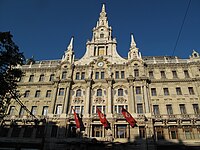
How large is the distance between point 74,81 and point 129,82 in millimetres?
11875

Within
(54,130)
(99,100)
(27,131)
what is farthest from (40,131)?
(99,100)

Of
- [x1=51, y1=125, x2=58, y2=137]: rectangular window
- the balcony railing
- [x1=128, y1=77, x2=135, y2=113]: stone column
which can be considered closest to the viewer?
the balcony railing

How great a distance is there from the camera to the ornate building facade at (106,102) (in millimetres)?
30547

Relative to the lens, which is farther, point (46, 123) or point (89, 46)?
point (89, 46)

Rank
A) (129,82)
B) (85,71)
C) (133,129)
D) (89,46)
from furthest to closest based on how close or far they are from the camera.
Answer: (89,46)
(85,71)
(129,82)
(133,129)

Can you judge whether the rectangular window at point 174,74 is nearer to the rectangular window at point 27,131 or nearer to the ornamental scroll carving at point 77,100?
the ornamental scroll carving at point 77,100

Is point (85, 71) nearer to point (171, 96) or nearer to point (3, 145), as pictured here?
point (171, 96)

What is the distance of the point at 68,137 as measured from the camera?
104ft

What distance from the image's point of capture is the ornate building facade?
30.5 meters

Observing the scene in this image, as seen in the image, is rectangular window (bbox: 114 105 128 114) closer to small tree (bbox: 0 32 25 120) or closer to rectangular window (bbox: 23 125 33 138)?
rectangular window (bbox: 23 125 33 138)

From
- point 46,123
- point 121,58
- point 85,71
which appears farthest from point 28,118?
point 121,58

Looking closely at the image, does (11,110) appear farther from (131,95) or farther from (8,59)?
(131,95)

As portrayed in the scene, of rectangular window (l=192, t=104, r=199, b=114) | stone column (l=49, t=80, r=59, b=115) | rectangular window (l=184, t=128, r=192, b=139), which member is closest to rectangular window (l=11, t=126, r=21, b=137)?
stone column (l=49, t=80, r=59, b=115)

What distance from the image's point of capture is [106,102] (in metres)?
34.8
